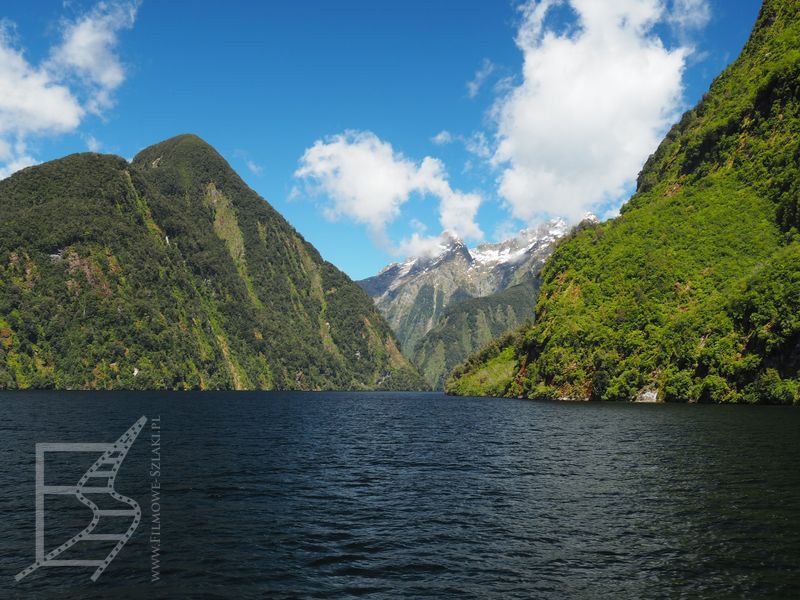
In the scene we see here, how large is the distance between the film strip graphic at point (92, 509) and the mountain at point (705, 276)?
11490 centimetres

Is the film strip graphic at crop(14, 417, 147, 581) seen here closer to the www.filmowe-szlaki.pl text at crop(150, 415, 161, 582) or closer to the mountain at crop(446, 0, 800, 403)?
the www.filmowe-szlaki.pl text at crop(150, 415, 161, 582)

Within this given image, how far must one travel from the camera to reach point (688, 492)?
1383 inches

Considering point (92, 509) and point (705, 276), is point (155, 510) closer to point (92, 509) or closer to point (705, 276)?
point (92, 509)

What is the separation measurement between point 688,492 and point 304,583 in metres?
26.9

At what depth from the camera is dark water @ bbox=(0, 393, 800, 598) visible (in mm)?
21328

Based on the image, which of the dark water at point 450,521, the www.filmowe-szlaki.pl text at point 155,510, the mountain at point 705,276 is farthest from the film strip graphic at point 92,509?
the mountain at point 705,276

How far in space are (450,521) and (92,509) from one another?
22.7 meters

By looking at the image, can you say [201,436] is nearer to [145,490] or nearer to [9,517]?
[145,490]

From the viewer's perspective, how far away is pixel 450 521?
30391mm

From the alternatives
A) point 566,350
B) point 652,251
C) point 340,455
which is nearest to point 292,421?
point 340,455

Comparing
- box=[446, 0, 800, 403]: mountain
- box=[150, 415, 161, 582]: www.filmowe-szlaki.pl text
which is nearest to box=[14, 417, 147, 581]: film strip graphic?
box=[150, 415, 161, 582]: www.filmowe-szlaki.pl text

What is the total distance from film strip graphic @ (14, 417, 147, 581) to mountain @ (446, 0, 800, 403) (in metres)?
115

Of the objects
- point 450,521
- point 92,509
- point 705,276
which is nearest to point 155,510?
point 92,509

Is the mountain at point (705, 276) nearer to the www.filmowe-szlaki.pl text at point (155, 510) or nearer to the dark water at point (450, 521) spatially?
the dark water at point (450, 521)
